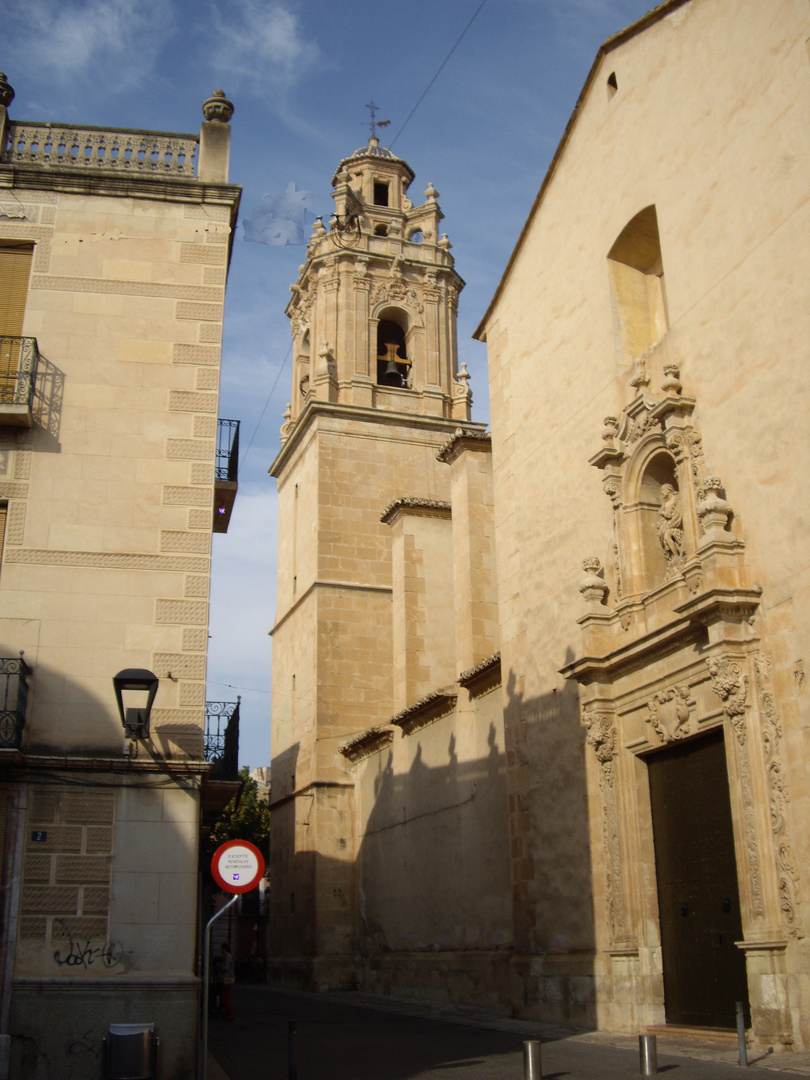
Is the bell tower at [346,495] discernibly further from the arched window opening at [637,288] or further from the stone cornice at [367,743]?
the arched window opening at [637,288]

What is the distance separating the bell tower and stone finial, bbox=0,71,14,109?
1379 cm

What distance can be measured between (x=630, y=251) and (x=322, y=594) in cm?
Answer: 1421

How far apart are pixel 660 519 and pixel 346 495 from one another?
1575cm

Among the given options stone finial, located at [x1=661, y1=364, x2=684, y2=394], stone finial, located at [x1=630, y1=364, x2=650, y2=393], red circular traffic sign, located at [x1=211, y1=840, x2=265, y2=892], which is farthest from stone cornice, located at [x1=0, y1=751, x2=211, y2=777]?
stone finial, located at [x1=630, y1=364, x2=650, y2=393]

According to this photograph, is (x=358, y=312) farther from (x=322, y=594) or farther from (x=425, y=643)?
(x=425, y=643)

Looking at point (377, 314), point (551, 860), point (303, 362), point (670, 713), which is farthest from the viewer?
point (303, 362)

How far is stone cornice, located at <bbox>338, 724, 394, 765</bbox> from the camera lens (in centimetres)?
2222

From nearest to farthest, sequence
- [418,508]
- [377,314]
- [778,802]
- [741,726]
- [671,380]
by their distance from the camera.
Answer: [778,802] < [741,726] < [671,380] < [418,508] < [377,314]

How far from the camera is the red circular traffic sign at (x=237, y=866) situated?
734cm

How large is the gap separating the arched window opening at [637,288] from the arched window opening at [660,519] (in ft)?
5.51

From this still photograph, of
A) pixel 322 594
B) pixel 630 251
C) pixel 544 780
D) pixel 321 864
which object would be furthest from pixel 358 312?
pixel 544 780

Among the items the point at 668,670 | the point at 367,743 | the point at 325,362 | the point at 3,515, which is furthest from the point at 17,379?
the point at 325,362

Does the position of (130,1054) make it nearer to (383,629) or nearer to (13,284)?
(13,284)

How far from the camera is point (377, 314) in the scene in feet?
97.8
